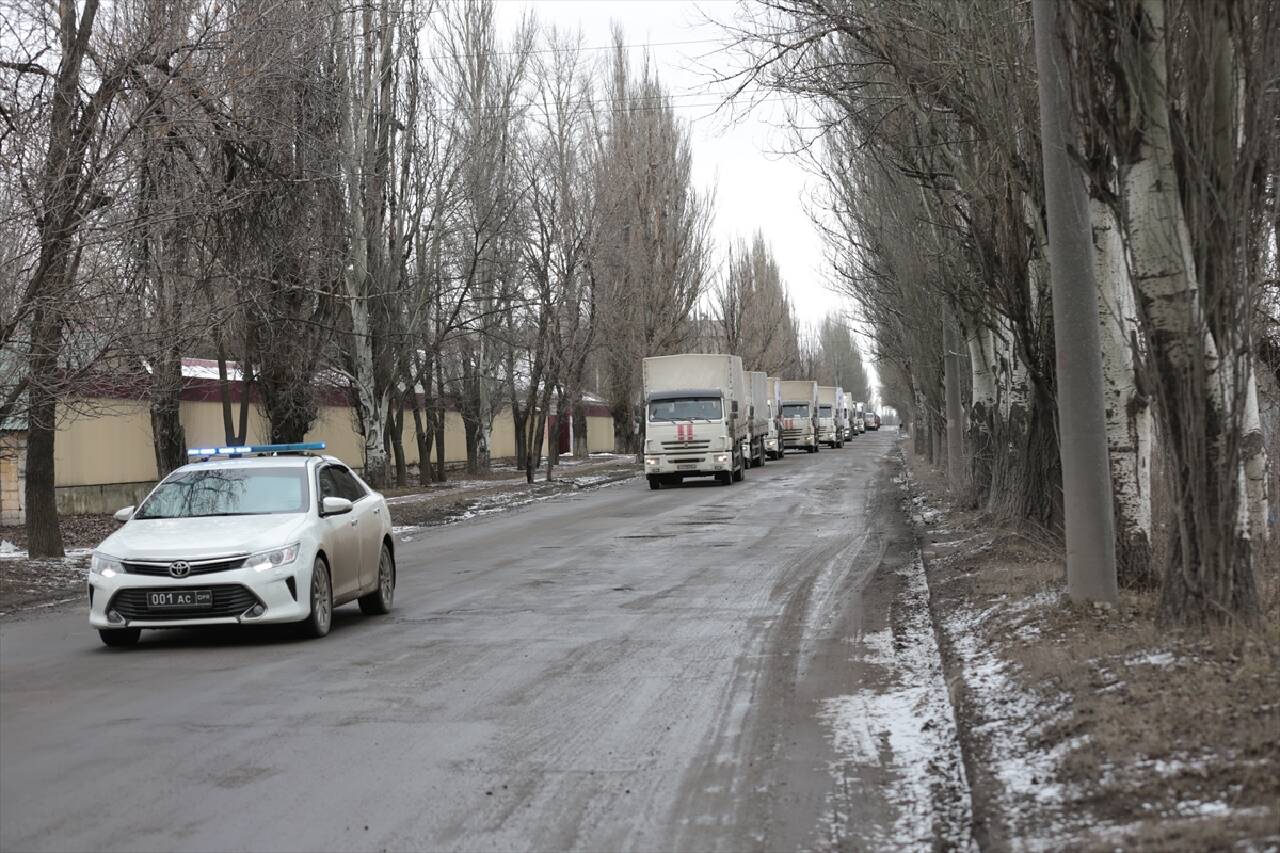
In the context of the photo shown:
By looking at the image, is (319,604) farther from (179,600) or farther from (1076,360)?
(1076,360)

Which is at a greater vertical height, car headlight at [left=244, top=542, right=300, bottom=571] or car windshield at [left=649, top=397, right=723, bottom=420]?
car windshield at [left=649, top=397, right=723, bottom=420]

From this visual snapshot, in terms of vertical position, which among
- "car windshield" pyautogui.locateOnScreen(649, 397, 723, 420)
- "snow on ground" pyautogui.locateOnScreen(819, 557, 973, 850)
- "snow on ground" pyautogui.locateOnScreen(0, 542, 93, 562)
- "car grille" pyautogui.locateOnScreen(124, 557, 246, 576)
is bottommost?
"snow on ground" pyautogui.locateOnScreen(819, 557, 973, 850)

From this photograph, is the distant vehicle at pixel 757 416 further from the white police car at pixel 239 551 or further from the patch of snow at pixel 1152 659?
the patch of snow at pixel 1152 659

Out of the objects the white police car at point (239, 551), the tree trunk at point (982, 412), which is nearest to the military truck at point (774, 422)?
the tree trunk at point (982, 412)

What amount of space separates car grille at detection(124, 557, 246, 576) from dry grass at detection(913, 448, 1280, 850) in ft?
19.0

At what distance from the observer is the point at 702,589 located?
48.6 ft

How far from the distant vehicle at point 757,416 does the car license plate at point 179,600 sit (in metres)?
36.4

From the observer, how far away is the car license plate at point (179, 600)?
1111 cm

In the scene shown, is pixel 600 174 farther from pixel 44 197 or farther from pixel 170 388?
pixel 44 197

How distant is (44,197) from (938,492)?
66.7 feet

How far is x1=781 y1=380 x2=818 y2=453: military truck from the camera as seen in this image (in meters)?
70.0

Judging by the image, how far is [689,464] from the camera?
39000 mm

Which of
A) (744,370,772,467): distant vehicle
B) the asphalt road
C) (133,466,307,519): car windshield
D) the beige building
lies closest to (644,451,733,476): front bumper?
(744,370,772,467): distant vehicle

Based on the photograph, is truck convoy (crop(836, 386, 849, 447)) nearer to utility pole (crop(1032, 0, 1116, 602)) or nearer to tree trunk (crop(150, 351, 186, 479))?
tree trunk (crop(150, 351, 186, 479))
